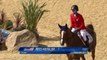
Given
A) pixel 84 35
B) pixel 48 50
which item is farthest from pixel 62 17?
pixel 48 50

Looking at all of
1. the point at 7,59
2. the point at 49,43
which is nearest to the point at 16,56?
the point at 7,59

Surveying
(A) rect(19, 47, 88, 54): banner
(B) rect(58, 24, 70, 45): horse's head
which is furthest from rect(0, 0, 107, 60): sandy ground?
(A) rect(19, 47, 88, 54): banner

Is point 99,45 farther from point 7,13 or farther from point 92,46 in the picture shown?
point 7,13

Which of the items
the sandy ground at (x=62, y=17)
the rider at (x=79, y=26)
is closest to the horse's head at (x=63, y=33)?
A: the rider at (x=79, y=26)

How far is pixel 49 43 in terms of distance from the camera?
54.3 ft

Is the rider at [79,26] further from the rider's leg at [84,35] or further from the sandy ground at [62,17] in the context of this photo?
the sandy ground at [62,17]

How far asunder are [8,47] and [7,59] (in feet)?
5.23

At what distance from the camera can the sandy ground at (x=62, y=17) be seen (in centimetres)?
1641

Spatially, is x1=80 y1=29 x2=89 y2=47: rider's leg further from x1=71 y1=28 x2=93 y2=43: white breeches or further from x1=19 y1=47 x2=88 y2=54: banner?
x1=19 y1=47 x2=88 y2=54: banner

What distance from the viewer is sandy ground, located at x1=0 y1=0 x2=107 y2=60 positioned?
16406 millimetres

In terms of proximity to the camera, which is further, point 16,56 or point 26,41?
point 26,41

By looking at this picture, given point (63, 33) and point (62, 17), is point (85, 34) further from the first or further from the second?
point (62, 17)

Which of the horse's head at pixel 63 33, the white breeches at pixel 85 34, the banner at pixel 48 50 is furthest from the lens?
the white breeches at pixel 85 34

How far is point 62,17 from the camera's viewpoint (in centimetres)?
2011
